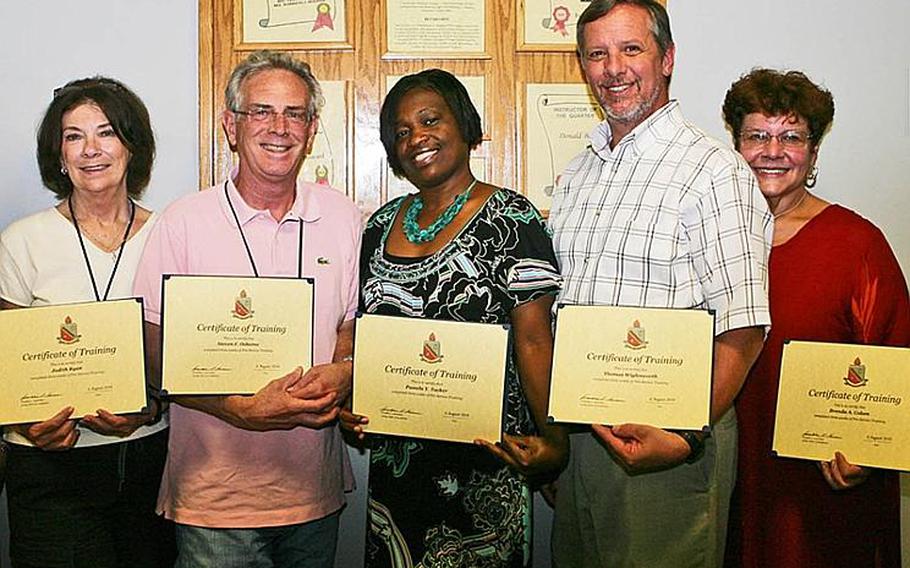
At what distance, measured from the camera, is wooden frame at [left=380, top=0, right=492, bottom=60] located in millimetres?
2936

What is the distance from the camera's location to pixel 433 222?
7.38 feet

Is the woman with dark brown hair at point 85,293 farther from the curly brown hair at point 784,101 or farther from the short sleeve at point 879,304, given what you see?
the short sleeve at point 879,304

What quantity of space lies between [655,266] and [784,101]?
28.7 inches

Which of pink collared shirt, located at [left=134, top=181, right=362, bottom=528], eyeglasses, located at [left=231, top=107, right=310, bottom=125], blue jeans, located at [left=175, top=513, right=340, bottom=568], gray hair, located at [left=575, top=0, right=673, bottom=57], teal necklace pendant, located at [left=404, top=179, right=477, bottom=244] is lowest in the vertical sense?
blue jeans, located at [left=175, top=513, right=340, bottom=568]

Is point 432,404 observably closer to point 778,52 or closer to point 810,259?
point 810,259

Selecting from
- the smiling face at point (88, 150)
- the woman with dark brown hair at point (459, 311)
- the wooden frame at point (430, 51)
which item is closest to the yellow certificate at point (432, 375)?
the woman with dark brown hair at point (459, 311)

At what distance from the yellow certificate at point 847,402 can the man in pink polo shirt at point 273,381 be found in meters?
1.09

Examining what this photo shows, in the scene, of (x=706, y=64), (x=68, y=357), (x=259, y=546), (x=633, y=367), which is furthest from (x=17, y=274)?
(x=706, y=64)

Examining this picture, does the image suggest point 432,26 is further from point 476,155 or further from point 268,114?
point 268,114

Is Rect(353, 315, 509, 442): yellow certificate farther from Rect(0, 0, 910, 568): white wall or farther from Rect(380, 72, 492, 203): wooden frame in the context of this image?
Rect(0, 0, 910, 568): white wall

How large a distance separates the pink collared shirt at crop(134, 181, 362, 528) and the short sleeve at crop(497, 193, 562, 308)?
465 mm

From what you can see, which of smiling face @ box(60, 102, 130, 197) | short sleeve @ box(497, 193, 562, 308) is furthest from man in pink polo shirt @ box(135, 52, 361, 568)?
short sleeve @ box(497, 193, 562, 308)

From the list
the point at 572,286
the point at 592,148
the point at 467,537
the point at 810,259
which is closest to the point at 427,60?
the point at 592,148

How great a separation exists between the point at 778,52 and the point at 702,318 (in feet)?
4.82
